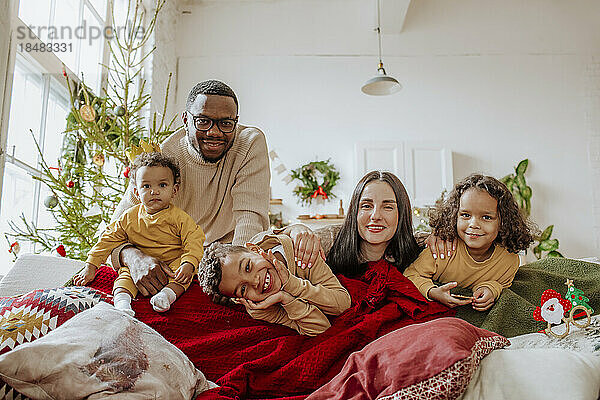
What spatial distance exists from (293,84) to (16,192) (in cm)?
360

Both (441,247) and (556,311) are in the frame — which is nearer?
(556,311)

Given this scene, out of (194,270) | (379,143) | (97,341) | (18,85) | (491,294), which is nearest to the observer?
(97,341)

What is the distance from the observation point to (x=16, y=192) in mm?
3439

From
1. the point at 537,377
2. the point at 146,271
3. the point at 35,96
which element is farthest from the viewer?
the point at 35,96

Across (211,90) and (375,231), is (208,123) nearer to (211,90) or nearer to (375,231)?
(211,90)

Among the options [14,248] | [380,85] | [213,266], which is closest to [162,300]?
[213,266]

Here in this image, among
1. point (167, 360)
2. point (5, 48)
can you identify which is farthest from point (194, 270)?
point (5, 48)

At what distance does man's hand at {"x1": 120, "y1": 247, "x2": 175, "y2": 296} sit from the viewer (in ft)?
6.59

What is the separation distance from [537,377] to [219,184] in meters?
1.51

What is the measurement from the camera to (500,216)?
207 centimetres

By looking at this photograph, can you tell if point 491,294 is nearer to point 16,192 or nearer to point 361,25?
point 16,192

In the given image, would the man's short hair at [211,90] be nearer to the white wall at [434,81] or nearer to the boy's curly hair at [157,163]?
the boy's curly hair at [157,163]

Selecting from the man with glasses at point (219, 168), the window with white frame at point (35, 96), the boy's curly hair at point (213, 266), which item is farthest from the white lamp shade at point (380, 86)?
the boy's curly hair at point (213, 266)
